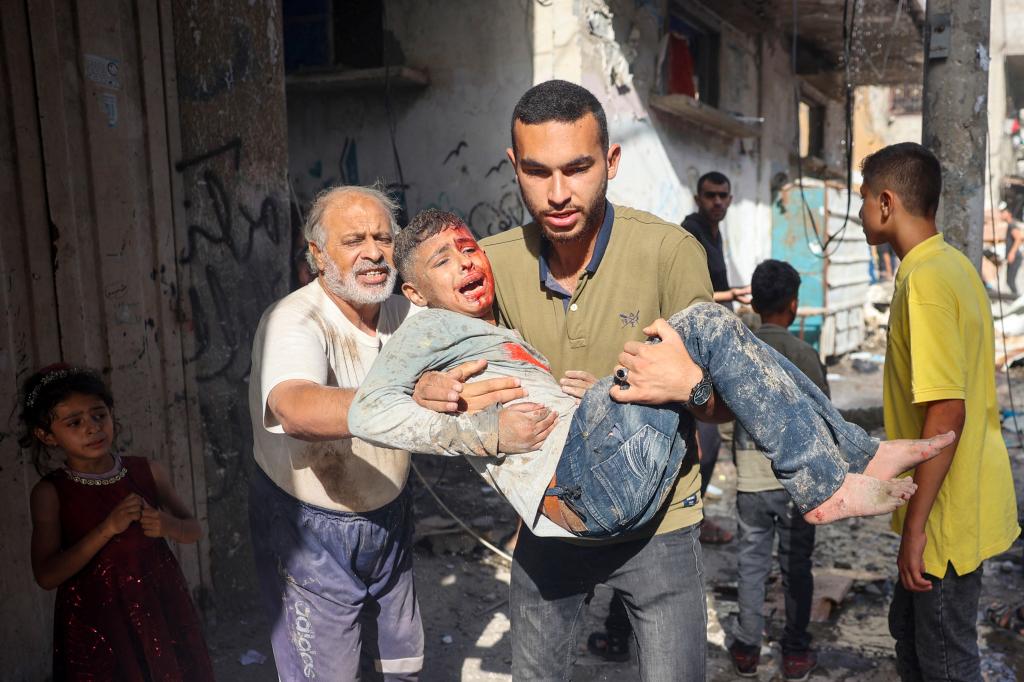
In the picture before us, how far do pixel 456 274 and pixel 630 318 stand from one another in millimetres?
489

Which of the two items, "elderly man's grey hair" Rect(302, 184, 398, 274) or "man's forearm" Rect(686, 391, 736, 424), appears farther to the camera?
"elderly man's grey hair" Rect(302, 184, 398, 274)

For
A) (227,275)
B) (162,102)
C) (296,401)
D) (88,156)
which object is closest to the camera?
(296,401)

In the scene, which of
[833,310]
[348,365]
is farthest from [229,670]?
[833,310]

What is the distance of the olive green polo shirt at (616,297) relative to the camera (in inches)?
76.7

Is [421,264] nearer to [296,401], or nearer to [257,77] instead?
[296,401]

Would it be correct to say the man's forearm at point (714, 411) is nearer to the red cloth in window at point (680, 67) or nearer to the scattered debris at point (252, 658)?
the scattered debris at point (252, 658)

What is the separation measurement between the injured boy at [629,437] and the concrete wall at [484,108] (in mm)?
4841

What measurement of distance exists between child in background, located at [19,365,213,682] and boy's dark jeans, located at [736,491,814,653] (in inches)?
90.0

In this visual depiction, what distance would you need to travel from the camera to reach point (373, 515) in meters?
2.40

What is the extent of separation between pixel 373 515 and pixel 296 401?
641 millimetres

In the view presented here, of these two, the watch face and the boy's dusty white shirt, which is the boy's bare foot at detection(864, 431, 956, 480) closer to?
the watch face

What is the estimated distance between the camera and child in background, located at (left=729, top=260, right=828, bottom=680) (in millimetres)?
3408

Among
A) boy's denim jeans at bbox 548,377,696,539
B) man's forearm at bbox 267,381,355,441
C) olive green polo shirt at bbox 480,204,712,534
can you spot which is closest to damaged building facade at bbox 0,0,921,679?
man's forearm at bbox 267,381,355,441

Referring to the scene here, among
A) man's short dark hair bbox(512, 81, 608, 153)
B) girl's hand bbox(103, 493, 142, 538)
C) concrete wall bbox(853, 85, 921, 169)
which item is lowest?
girl's hand bbox(103, 493, 142, 538)
